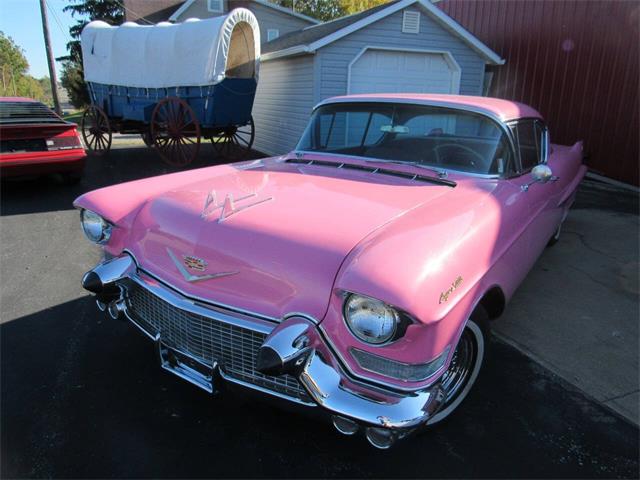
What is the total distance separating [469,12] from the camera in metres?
11.8


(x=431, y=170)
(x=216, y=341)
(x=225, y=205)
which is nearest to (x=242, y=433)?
(x=216, y=341)

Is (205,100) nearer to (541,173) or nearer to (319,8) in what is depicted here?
(541,173)

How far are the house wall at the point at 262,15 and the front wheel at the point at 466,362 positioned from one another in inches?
799

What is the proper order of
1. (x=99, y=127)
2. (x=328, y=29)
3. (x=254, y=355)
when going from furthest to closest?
1. (x=99, y=127)
2. (x=328, y=29)
3. (x=254, y=355)

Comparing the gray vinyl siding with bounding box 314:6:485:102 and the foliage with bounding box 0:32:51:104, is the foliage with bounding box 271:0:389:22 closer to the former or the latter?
the foliage with bounding box 0:32:51:104

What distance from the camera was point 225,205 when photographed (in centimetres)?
231

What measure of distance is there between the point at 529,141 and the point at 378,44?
635 centimetres

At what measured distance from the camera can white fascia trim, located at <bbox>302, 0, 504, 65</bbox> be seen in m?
8.61

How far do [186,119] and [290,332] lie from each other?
8.04 meters

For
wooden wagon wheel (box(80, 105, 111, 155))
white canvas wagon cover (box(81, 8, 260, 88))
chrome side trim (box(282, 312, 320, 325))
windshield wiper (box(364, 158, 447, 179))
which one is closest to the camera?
chrome side trim (box(282, 312, 320, 325))

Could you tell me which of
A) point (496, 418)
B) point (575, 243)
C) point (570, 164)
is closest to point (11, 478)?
point (496, 418)

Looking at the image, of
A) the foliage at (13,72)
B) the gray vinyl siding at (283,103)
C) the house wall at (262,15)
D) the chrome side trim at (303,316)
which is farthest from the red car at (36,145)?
the foliage at (13,72)

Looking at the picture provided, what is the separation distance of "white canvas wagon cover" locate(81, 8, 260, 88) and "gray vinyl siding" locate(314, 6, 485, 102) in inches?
60.5

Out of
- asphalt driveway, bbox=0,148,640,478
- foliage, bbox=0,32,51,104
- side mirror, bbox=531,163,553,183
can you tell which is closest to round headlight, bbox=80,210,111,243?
asphalt driveway, bbox=0,148,640,478
